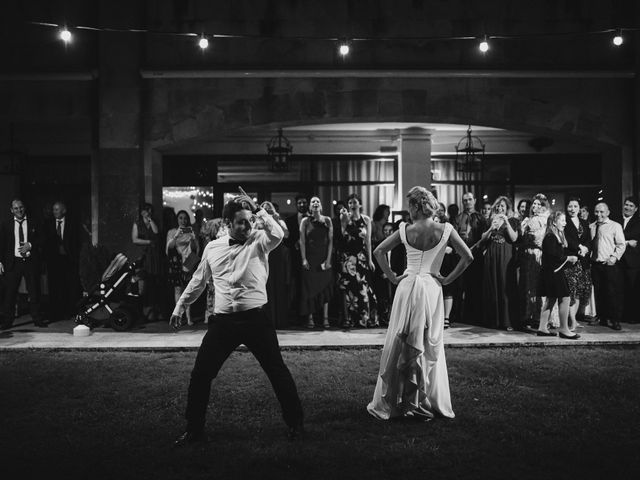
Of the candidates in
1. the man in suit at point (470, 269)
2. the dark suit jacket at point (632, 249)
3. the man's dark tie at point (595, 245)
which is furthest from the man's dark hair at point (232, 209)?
the dark suit jacket at point (632, 249)

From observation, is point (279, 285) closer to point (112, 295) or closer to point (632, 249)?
point (112, 295)

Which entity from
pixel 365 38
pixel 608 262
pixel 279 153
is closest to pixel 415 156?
pixel 279 153

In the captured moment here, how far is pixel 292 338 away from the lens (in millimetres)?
8930

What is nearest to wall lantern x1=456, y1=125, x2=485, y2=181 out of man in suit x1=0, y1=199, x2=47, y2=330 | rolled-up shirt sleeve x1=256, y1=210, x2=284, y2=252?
man in suit x1=0, y1=199, x2=47, y2=330

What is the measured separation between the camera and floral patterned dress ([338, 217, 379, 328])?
977 centimetres

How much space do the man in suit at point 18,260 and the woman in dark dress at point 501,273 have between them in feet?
23.4

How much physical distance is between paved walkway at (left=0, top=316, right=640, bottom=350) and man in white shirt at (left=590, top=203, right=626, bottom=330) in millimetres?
307

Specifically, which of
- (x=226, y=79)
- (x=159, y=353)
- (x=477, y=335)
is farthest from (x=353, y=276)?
(x=226, y=79)

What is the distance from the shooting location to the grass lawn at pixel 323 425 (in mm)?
4117

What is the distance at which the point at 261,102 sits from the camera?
11.5 m

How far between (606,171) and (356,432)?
9.53 meters

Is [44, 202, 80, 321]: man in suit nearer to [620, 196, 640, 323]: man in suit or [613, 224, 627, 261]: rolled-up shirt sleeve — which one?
[613, 224, 627, 261]: rolled-up shirt sleeve

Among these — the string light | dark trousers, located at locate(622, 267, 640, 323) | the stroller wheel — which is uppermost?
the string light

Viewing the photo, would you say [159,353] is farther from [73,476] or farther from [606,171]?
[606,171]
